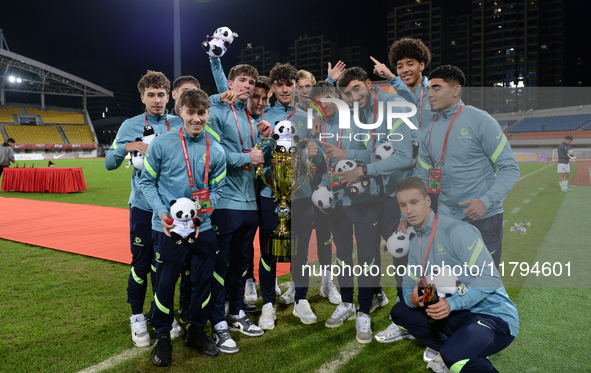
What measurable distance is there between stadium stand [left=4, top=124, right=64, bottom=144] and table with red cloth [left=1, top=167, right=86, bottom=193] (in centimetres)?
3118

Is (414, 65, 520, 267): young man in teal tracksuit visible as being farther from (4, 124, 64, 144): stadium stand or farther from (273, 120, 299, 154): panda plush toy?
(4, 124, 64, 144): stadium stand

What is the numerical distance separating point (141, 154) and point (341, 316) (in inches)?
80.2

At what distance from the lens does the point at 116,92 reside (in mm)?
93812

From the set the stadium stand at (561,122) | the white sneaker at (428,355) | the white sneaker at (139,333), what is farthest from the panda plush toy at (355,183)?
the stadium stand at (561,122)

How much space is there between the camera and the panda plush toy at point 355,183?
2.89m

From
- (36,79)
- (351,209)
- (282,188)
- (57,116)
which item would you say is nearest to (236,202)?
(282,188)

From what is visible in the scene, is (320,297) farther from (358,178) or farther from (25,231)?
(25,231)

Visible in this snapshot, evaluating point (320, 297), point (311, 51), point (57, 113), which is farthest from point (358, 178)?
point (311, 51)

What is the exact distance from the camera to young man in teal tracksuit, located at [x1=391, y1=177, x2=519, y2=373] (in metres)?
2.08

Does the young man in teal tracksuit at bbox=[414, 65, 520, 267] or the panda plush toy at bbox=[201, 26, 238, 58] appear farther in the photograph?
the panda plush toy at bbox=[201, 26, 238, 58]

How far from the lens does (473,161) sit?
7.80ft

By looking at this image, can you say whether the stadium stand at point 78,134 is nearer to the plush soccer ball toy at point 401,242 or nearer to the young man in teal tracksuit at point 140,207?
the young man in teal tracksuit at point 140,207

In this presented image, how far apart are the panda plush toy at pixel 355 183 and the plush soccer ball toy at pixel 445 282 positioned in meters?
0.88

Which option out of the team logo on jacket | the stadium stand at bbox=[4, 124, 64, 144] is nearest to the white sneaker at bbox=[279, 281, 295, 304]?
the team logo on jacket
